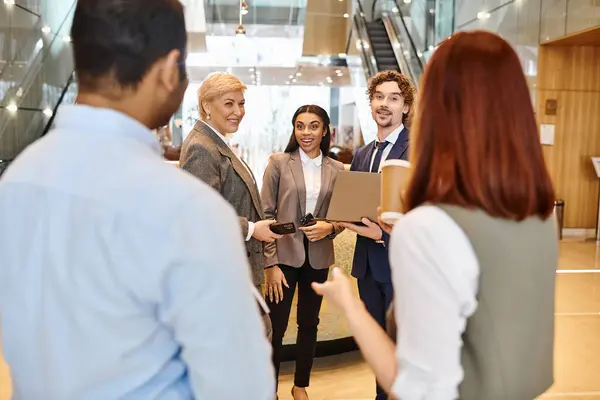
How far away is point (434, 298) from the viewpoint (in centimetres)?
109

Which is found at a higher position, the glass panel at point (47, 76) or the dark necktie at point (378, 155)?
the glass panel at point (47, 76)

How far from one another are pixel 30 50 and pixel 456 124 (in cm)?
1052

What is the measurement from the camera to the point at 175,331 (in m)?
0.87

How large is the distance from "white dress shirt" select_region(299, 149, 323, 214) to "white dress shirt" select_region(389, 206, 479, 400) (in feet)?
6.46

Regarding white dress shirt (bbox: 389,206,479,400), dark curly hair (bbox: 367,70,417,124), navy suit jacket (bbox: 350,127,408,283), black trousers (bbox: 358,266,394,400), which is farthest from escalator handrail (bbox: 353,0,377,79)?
white dress shirt (bbox: 389,206,479,400)

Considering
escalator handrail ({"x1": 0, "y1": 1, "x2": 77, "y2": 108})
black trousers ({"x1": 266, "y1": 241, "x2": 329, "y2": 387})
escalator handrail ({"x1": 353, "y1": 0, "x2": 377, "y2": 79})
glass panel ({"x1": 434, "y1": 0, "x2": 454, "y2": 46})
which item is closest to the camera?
black trousers ({"x1": 266, "y1": 241, "x2": 329, "y2": 387})

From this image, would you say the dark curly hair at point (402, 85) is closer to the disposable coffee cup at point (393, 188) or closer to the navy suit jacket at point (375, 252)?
the navy suit jacket at point (375, 252)

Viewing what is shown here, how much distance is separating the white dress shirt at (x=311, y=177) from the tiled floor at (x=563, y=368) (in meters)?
1.13

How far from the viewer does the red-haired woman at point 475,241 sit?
1096 mm

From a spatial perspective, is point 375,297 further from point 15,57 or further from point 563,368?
point 15,57

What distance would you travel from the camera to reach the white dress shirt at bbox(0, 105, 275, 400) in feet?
2.72

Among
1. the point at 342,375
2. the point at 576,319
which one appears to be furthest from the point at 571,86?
the point at 342,375

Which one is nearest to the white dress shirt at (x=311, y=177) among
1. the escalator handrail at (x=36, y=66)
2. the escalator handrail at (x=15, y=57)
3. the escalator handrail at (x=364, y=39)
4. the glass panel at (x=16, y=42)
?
the glass panel at (x=16, y=42)

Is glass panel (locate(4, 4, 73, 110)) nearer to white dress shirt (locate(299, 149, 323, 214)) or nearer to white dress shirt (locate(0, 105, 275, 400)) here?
white dress shirt (locate(299, 149, 323, 214))
